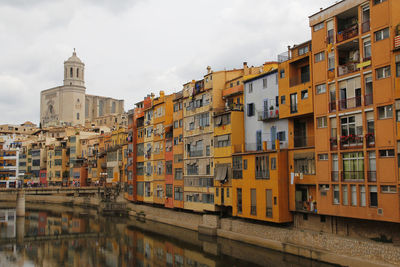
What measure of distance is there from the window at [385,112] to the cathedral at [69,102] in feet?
449

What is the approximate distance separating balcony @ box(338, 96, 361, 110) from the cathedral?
13343 centimetres

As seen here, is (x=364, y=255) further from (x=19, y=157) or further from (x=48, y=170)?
(x=19, y=157)

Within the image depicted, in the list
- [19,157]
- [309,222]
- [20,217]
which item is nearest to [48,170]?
[19,157]

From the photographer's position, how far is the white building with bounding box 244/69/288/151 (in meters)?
39.9

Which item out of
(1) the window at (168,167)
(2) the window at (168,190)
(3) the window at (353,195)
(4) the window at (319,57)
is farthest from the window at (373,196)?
(1) the window at (168,167)

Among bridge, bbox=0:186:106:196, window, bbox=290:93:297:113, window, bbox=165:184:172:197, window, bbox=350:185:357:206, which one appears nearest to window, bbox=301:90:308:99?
window, bbox=290:93:297:113

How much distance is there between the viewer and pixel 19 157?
124 m

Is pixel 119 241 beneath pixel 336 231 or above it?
beneath

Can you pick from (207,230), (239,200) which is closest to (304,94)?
(239,200)

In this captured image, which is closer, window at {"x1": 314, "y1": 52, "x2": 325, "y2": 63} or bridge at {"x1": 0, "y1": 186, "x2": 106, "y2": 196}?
window at {"x1": 314, "y1": 52, "x2": 325, "y2": 63}

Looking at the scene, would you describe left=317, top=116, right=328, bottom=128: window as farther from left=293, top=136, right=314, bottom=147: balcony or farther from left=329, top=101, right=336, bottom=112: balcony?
left=293, top=136, right=314, bottom=147: balcony

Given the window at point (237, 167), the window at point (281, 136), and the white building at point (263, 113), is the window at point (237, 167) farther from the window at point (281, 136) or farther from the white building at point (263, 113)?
the window at point (281, 136)

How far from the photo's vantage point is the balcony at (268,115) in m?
39.8

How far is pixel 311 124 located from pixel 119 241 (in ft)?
84.7
